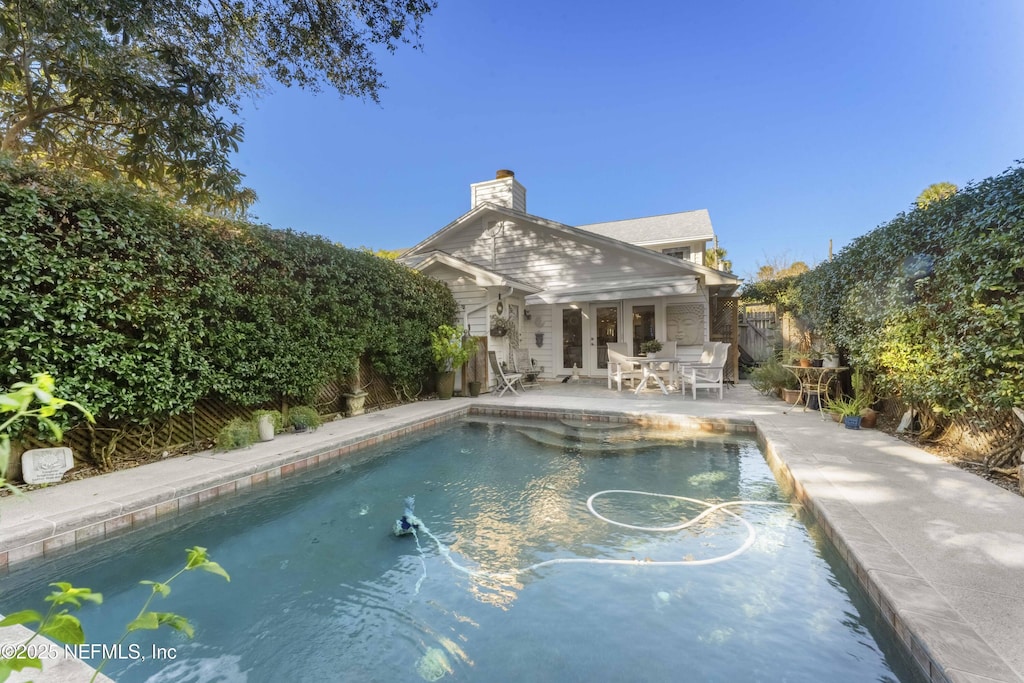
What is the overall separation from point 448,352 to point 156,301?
520cm

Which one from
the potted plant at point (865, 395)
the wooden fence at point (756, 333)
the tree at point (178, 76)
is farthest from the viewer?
the wooden fence at point (756, 333)

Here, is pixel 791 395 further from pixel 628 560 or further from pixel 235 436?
pixel 235 436

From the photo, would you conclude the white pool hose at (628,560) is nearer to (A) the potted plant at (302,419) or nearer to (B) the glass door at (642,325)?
(A) the potted plant at (302,419)

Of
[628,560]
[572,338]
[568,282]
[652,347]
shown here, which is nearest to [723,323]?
[652,347]

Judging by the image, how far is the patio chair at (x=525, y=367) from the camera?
11339 mm

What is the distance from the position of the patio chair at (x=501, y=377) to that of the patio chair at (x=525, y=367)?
17.0 inches

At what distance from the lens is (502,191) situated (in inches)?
553

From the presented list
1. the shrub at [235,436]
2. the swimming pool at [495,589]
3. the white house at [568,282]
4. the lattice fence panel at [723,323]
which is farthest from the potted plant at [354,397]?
the lattice fence panel at [723,323]

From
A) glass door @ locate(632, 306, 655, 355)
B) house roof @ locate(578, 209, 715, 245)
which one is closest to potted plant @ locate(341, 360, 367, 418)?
glass door @ locate(632, 306, 655, 355)

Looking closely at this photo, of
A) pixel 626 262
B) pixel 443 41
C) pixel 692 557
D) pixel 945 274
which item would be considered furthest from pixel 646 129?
pixel 692 557

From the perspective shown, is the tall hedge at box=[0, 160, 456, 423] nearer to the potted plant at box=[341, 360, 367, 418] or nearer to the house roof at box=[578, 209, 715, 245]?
the potted plant at box=[341, 360, 367, 418]

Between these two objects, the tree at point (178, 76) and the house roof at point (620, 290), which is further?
the house roof at point (620, 290)

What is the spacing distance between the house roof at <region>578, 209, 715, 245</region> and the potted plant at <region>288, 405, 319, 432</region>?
9.62 metres

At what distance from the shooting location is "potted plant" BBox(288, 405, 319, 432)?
636 cm
